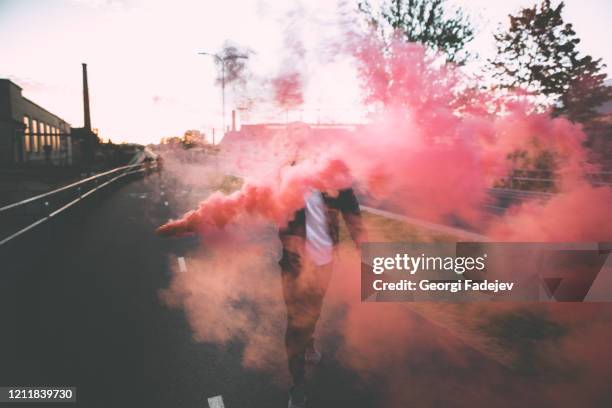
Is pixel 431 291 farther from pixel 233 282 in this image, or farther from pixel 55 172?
pixel 55 172

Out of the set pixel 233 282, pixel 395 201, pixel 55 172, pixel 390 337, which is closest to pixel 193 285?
pixel 233 282

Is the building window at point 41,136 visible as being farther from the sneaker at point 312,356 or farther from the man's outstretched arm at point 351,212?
the man's outstretched arm at point 351,212

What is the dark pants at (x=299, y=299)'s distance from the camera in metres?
3.57

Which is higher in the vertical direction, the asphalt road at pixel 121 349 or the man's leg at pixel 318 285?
the man's leg at pixel 318 285

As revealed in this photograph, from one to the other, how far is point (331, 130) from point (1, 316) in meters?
5.11

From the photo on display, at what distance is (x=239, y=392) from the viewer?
3.68 meters

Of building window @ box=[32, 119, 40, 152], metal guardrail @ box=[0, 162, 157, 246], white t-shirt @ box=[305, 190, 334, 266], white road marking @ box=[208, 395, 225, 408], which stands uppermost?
building window @ box=[32, 119, 40, 152]

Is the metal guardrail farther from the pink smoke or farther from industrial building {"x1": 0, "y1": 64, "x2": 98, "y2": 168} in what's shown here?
industrial building {"x1": 0, "y1": 64, "x2": 98, "y2": 168}

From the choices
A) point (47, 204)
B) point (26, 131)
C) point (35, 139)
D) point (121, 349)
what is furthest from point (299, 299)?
point (35, 139)

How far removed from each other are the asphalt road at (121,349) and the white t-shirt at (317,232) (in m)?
1.27

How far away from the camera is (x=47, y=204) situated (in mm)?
10078

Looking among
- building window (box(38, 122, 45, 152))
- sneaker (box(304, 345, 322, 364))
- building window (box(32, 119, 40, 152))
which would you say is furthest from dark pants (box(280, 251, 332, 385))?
building window (box(38, 122, 45, 152))

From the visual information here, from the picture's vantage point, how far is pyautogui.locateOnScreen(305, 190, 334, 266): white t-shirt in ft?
11.7

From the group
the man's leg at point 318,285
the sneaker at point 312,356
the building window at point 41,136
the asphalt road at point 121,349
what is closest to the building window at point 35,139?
the building window at point 41,136
